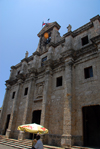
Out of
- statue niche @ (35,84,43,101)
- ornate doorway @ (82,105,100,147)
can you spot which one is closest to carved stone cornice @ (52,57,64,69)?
statue niche @ (35,84,43,101)

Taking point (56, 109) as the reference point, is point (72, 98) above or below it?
above

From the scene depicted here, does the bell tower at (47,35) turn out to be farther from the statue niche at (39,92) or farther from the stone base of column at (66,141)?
the stone base of column at (66,141)

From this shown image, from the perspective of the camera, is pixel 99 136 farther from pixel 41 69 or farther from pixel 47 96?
pixel 41 69

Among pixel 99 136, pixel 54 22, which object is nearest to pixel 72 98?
pixel 99 136

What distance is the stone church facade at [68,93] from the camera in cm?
1079

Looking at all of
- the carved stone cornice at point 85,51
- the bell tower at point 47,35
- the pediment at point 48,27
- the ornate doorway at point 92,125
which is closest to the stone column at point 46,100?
the carved stone cornice at point 85,51

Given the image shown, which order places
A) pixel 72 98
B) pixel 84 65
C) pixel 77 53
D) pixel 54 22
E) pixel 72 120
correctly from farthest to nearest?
pixel 54 22 < pixel 77 53 < pixel 84 65 < pixel 72 98 < pixel 72 120

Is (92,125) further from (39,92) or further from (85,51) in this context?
(85,51)

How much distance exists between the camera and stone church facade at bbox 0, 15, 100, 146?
425 inches

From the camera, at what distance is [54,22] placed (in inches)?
883

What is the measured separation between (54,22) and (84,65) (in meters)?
13.5

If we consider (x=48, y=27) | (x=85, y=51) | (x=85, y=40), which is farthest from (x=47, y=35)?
(x=85, y=51)

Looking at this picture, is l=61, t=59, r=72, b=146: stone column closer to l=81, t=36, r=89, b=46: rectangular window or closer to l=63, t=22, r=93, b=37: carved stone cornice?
l=81, t=36, r=89, b=46: rectangular window

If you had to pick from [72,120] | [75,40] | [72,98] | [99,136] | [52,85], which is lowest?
[99,136]
